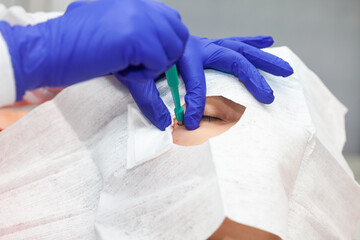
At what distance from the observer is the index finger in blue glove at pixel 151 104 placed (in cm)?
101

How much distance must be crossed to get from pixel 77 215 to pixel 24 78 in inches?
19.3

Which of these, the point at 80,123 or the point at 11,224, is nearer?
the point at 11,224

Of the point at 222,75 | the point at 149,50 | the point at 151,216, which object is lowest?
the point at 151,216

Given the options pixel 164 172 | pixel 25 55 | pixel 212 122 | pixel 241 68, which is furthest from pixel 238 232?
pixel 25 55

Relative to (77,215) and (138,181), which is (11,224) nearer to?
(77,215)

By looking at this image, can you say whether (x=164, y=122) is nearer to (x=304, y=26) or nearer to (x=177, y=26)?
(x=177, y=26)

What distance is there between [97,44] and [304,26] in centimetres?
137

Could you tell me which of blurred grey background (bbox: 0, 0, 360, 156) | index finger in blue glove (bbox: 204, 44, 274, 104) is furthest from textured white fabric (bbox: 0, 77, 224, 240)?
blurred grey background (bbox: 0, 0, 360, 156)

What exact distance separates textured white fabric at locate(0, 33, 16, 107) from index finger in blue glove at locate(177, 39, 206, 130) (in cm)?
46

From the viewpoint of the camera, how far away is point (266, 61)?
1.12 meters

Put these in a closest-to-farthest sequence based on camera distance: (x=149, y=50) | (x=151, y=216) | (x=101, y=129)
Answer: (x=149, y=50)
(x=151, y=216)
(x=101, y=129)

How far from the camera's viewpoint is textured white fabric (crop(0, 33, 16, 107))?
72cm

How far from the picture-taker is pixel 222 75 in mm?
1128

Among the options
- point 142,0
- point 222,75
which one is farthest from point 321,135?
point 142,0
